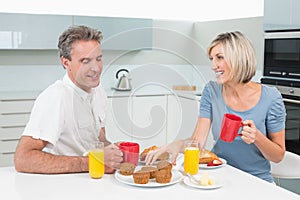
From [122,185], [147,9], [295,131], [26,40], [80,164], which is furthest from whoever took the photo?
[147,9]

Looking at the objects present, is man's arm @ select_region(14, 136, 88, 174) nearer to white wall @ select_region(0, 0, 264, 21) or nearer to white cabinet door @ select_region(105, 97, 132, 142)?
white cabinet door @ select_region(105, 97, 132, 142)

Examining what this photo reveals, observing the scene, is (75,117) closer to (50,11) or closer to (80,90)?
(80,90)

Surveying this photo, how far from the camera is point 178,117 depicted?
4.89 ft

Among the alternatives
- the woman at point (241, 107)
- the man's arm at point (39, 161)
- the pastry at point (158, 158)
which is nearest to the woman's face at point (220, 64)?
the woman at point (241, 107)

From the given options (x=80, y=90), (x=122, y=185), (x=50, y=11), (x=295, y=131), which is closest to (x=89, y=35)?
(x=80, y=90)

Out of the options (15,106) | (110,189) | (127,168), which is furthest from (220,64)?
(15,106)

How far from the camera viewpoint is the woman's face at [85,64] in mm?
1547

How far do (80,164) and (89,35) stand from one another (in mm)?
527

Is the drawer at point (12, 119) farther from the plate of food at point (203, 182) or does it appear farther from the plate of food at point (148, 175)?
the plate of food at point (203, 182)

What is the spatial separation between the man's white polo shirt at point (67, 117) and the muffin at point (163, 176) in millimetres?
338

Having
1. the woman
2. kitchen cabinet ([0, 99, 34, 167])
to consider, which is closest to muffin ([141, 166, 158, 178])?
the woman

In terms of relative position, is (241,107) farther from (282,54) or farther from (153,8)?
(153,8)

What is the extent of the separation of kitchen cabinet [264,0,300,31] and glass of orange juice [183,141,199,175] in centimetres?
171

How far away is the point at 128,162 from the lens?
1575 mm
